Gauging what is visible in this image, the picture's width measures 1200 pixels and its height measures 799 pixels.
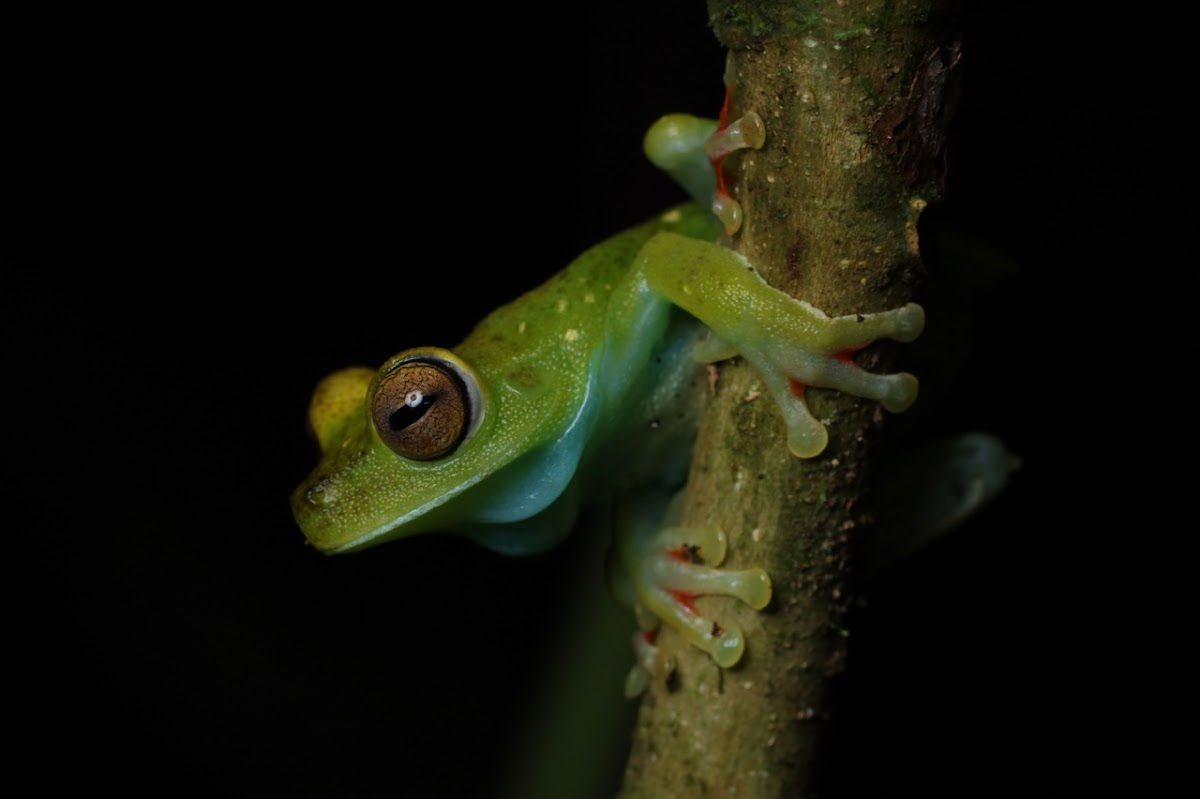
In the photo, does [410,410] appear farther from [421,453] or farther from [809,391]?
[809,391]

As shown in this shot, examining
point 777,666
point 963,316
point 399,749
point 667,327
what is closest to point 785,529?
point 777,666

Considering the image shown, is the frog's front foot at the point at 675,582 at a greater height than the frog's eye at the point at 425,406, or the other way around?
the frog's eye at the point at 425,406

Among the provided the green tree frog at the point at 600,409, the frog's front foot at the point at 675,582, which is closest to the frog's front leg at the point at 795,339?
the green tree frog at the point at 600,409

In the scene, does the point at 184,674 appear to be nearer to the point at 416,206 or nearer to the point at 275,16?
the point at 416,206

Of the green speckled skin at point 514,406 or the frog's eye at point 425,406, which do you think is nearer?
the frog's eye at point 425,406

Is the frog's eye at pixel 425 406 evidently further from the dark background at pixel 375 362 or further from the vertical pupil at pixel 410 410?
the dark background at pixel 375 362

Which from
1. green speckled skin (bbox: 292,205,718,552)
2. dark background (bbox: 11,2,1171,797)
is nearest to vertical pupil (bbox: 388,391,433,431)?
green speckled skin (bbox: 292,205,718,552)
